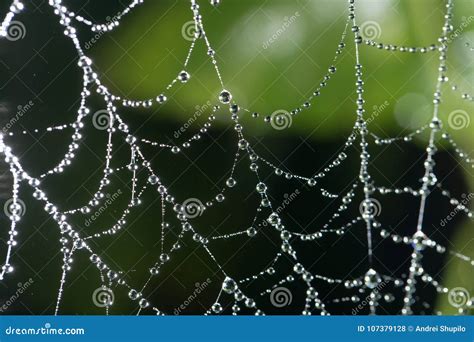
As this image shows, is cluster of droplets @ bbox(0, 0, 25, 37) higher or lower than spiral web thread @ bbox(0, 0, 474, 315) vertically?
higher

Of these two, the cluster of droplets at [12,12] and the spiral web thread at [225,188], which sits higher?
the cluster of droplets at [12,12]

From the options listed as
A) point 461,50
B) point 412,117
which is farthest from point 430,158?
point 461,50

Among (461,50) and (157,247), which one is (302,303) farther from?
(461,50)

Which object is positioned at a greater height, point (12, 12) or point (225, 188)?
point (12, 12)
